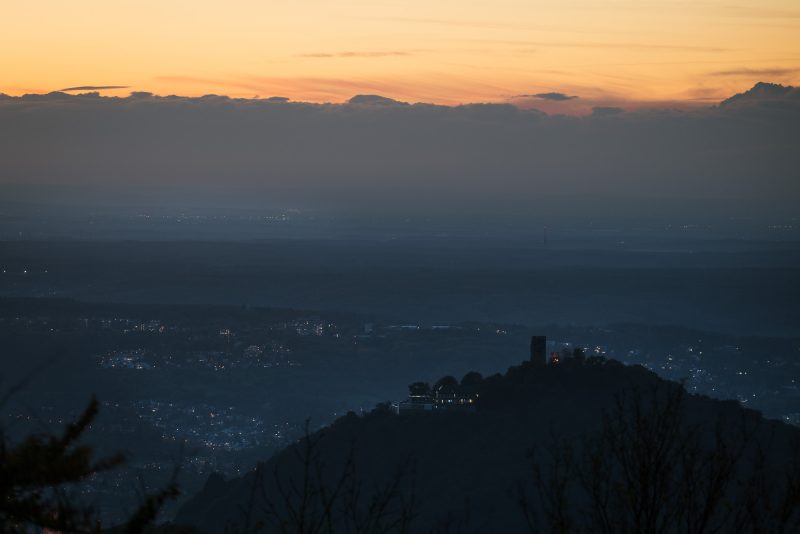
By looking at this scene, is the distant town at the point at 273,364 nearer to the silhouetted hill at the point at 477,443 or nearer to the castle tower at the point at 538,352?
the castle tower at the point at 538,352

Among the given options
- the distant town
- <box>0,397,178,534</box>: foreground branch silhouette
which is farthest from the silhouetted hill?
<box>0,397,178,534</box>: foreground branch silhouette

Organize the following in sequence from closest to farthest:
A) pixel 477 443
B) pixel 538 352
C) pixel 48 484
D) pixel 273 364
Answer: pixel 48 484 → pixel 477 443 → pixel 538 352 → pixel 273 364

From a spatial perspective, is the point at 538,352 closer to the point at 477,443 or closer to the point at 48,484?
the point at 477,443

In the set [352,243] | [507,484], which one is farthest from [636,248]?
[507,484]

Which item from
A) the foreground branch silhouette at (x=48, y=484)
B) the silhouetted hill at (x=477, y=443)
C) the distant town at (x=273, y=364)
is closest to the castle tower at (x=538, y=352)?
the distant town at (x=273, y=364)

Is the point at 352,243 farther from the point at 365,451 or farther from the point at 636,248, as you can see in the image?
the point at 365,451

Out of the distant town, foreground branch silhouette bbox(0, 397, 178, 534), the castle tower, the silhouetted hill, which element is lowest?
the distant town

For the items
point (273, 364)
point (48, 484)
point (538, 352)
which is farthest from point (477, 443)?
point (273, 364)

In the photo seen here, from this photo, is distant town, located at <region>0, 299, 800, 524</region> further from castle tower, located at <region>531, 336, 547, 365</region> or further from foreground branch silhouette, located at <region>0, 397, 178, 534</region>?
foreground branch silhouette, located at <region>0, 397, 178, 534</region>

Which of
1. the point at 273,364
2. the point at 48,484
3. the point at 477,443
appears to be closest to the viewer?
the point at 48,484
